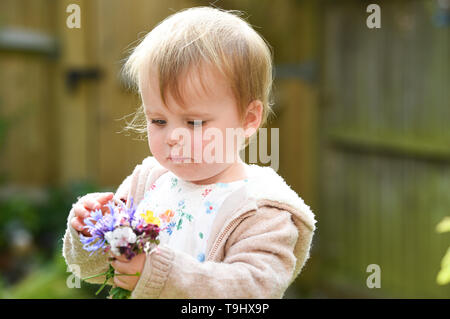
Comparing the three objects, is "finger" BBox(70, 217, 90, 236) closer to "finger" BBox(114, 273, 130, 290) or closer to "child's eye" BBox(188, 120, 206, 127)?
"finger" BBox(114, 273, 130, 290)

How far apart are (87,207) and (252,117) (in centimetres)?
46

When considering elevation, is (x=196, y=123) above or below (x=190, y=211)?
above

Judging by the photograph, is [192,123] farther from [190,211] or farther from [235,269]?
[235,269]

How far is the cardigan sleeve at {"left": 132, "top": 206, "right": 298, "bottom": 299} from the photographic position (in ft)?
4.48

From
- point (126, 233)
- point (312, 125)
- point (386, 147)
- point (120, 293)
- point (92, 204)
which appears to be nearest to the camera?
point (126, 233)

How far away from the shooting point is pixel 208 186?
1.62m

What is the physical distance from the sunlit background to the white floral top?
10.0 ft

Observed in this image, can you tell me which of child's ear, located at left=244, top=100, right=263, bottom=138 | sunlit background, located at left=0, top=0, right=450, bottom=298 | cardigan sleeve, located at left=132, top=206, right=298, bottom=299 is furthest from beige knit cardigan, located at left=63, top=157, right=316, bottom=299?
sunlit background, located at left=0, top=0, right=450, bottom=298

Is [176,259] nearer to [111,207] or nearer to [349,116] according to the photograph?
[111,207]

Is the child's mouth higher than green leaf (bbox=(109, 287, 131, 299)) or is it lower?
higher

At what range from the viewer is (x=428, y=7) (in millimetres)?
4543

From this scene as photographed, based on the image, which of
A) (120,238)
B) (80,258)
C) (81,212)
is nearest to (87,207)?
(81,212)
